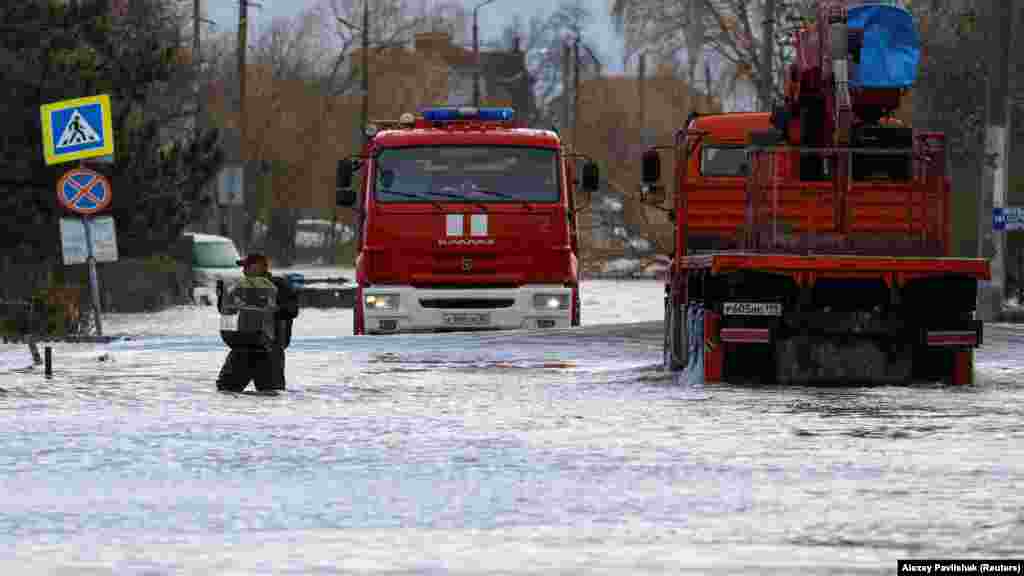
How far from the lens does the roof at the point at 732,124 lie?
84.9 ft

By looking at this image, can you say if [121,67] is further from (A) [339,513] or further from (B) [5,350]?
(A) [339,513]

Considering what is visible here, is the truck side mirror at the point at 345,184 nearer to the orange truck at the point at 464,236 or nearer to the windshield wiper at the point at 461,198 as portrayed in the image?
the orange truck at the point at 464,236

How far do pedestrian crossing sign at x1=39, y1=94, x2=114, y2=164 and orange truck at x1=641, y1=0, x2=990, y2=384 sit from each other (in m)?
8.78

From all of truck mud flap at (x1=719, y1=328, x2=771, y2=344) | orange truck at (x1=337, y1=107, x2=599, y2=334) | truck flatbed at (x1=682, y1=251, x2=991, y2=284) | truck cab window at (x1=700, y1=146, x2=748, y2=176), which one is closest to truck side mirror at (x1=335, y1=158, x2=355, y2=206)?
orange truck at (x1=337, y1=107, x2=599, y2=334)

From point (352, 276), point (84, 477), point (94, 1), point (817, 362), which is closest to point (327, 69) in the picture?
point (352, 276)

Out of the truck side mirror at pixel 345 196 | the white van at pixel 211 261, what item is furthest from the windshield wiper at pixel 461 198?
the white van at pixel 211 261

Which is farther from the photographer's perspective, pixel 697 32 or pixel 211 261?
pixel 697 32

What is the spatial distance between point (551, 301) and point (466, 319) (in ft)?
3.41

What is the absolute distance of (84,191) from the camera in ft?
103

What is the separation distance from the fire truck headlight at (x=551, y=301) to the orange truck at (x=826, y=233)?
347 centimetres

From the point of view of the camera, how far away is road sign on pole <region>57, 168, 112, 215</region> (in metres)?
31.4

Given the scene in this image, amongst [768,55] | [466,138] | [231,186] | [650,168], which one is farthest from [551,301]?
[231,186]

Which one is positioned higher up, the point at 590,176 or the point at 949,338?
the point at 590,176

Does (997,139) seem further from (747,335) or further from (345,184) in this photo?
(747,335)
